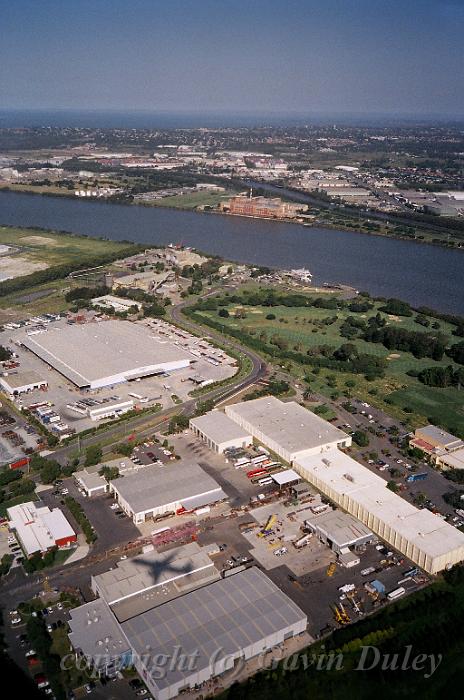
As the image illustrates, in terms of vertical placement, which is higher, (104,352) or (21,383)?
(104,352)

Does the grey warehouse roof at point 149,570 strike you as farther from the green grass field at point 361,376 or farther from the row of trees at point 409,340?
the row of trees at point 409,340

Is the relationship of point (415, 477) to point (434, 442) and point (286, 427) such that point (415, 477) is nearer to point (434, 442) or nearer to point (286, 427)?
point (434, 442)

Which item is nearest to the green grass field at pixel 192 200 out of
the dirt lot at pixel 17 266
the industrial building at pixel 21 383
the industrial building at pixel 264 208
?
the industrial building at pixel 264 208

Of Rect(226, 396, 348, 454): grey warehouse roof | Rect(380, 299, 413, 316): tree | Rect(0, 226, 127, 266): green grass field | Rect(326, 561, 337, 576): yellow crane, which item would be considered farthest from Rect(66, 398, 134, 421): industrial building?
Rect(0, 226, 127, 266): green grass field

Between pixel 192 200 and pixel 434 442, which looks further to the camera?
pixel 192 200

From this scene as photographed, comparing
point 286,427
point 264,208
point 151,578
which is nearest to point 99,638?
point 151,578

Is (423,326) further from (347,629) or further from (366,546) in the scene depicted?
(347,629)

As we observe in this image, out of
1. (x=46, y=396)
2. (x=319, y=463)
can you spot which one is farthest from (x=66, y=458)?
(x=319, y=463)

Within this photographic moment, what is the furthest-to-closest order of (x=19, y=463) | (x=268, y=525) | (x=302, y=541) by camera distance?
(x=19, y=463)
(x=268, y=525)
(x=302, y=541)
